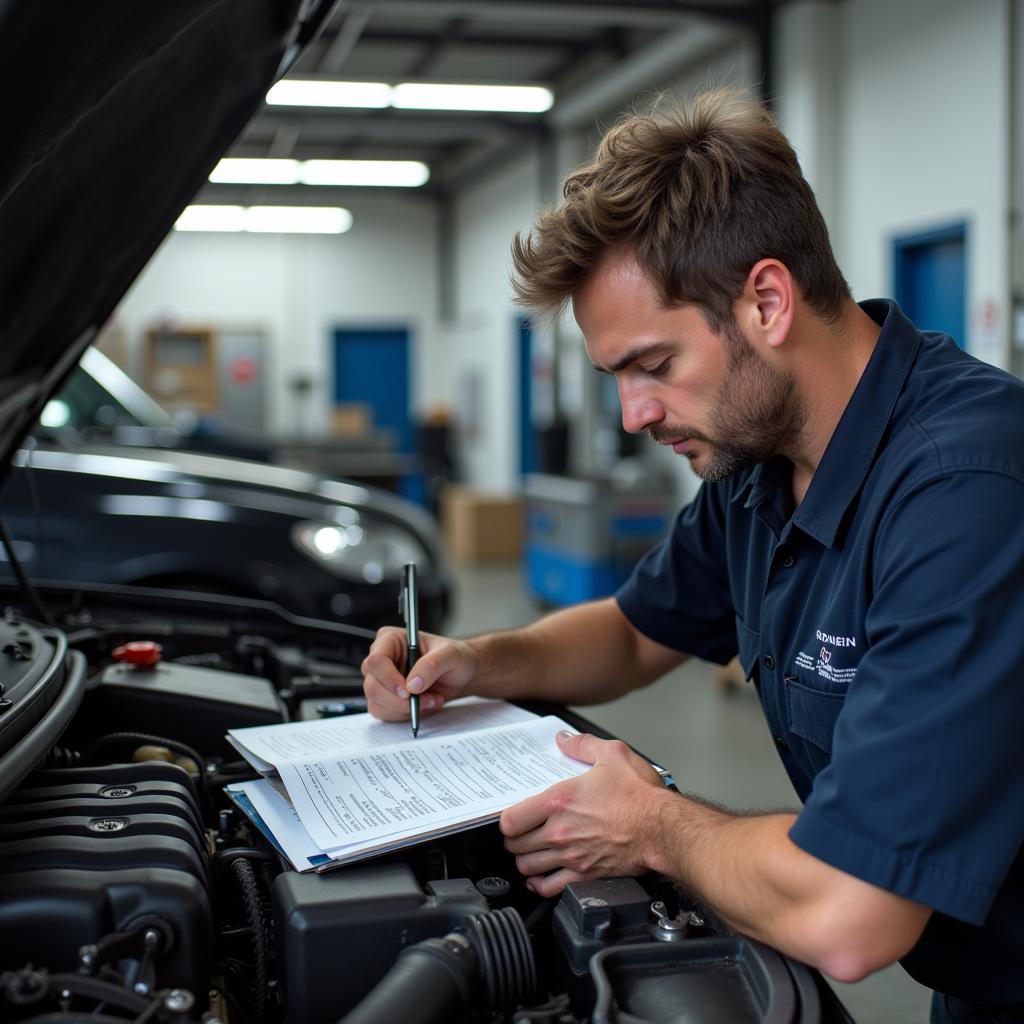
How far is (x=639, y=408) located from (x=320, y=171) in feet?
30.4

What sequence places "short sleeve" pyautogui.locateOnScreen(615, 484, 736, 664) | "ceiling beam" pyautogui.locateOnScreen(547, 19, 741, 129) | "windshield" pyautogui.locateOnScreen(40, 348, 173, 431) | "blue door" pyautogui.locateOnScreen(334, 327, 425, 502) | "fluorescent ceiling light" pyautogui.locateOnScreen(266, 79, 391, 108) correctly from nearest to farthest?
"short sleeve" pyautogui.locateOnScreen(615, 484, 736, 664) → "windshield" pyautogui.locateOnScreen(40, 348, 173, 431) → "ceiling beam" pyautogui.locateOnScreen(547, 19, 741, 129) → "fluorescent ceiling light" pyautogui.locateOnScreen(266, 79, 391, 108) → "blue door" pyautogui.locateOnScreen(334, 327, 425, 502)

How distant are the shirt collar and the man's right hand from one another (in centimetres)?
48

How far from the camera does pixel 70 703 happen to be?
1.22m

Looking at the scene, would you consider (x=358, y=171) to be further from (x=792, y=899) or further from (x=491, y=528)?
(x=792, y=899)

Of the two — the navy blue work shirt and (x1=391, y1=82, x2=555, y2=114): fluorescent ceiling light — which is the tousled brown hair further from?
(x1=391, y1=82, x2=555, y2=114): fluorescent ceiling light

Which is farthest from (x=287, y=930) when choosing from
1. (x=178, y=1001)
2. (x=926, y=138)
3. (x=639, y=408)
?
(x=926, y=138)

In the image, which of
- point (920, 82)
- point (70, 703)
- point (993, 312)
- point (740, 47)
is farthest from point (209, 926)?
point (740, 47)

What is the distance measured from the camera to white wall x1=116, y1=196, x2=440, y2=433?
1241cm

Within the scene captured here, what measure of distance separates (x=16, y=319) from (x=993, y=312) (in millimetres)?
4313

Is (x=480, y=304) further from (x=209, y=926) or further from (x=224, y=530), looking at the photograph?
(x=209, y=926)

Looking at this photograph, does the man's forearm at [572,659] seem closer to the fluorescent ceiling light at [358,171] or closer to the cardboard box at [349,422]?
the fluorescent ceiling light at [358,171]

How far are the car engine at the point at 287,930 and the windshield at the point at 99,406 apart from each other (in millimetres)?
2902

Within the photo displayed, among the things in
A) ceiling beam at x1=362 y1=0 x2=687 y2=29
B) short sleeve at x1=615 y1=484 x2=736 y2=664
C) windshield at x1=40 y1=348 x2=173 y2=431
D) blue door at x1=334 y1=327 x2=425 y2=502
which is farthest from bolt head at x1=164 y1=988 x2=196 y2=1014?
blue door at x1=334 y1=327 x2=425 y2=502

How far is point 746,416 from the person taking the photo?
1.23m
